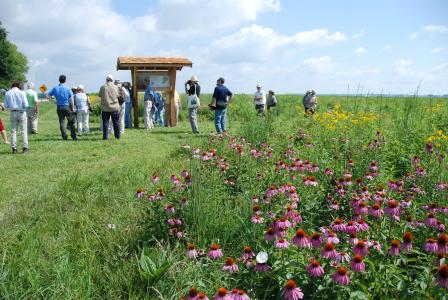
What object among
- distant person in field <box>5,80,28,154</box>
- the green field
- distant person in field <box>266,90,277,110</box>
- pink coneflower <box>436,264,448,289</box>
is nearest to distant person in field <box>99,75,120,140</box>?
distant person in field <box>5,80,28,154</box>

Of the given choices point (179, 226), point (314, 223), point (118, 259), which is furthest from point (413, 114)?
point (118, 259)

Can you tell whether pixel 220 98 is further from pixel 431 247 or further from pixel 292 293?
pixel 292 293

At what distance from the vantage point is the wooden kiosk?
13828 mm

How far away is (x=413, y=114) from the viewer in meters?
8.23

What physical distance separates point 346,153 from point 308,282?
11.4 feet

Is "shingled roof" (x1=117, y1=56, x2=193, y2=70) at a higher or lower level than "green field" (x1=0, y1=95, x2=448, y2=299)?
higher

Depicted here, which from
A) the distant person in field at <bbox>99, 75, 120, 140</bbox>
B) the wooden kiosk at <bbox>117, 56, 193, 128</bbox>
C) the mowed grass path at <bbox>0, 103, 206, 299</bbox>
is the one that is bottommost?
the mowed grass path at <bbox>0, 103, 206, 299</bbox>

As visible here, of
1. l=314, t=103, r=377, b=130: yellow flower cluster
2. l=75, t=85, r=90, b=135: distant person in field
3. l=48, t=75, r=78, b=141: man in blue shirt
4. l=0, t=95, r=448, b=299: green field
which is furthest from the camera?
l=75, t=85, r=90, b=135: distant person in field

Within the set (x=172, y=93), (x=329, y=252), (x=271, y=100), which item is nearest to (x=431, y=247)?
(x=329, y=252)

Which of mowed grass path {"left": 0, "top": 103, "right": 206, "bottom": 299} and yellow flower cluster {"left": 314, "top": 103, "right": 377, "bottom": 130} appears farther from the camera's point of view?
yellow flower cluster {"left": 314, "top": 103, "right": 377, "bottom": 130}

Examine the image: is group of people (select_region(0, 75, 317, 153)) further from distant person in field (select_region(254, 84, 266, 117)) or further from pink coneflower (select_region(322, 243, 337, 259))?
pink coneflower (select_region(322, 243, 337, 259))

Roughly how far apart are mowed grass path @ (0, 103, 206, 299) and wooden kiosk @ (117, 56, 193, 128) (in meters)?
6.23

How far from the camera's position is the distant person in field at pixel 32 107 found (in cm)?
1213

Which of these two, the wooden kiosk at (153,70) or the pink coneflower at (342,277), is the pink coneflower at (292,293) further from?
the wooden kiosk at (153,70)
